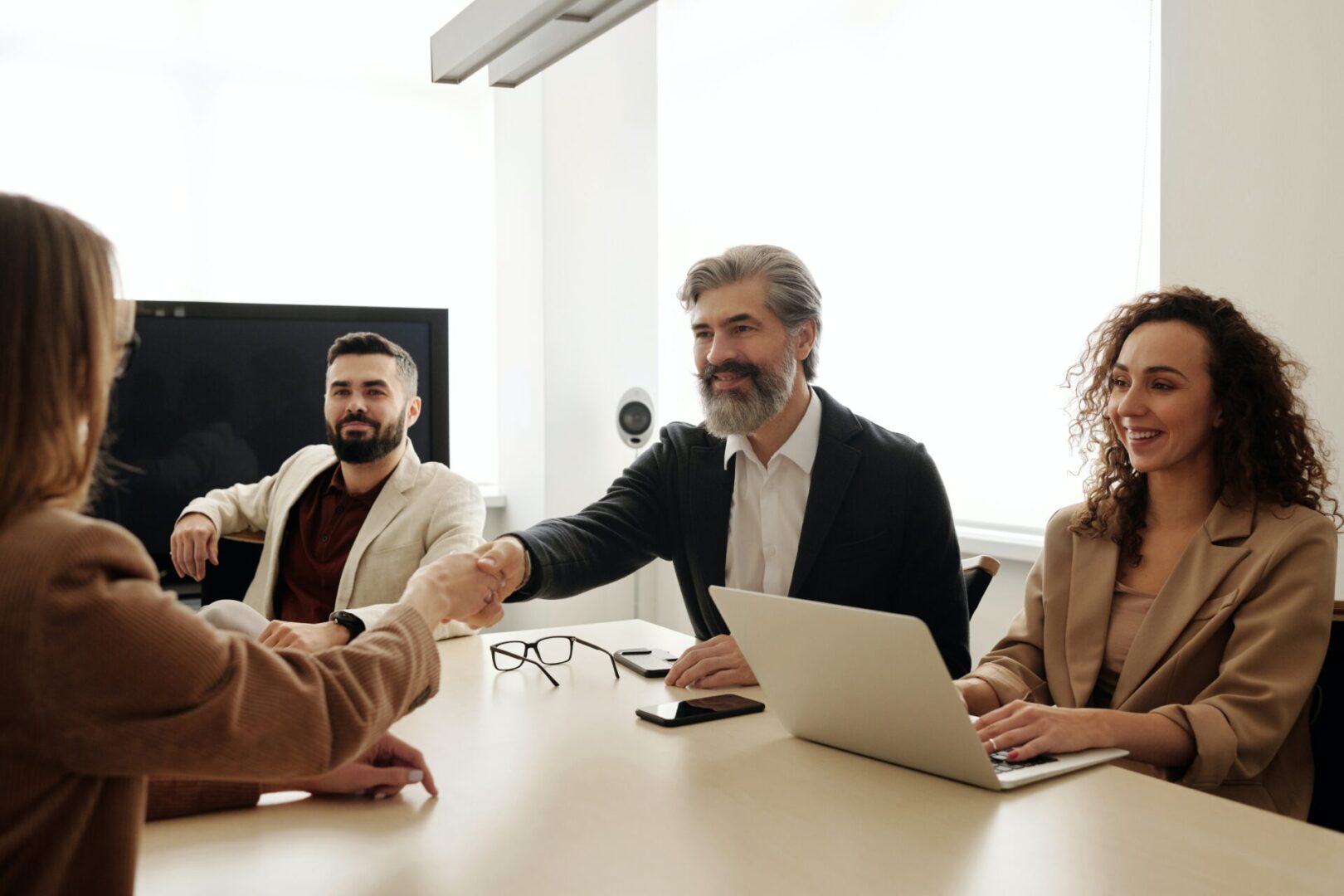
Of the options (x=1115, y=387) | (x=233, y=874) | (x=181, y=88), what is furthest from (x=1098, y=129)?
(x=181, y=88)

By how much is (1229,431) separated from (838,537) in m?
0.77

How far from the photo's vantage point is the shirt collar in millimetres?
2486

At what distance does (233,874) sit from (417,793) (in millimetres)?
286

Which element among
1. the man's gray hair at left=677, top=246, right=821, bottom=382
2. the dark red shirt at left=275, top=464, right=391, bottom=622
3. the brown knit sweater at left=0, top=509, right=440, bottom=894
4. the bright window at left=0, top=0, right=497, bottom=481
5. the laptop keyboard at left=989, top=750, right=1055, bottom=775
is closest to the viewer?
the brown knit sweater at left=0, top=509, right=440, bottom=894

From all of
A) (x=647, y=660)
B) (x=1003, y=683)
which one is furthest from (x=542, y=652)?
(x=1003, y=683)

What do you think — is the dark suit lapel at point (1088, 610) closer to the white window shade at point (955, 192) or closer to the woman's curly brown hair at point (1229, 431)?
the woman's curly brown hair at point (1229, 431)

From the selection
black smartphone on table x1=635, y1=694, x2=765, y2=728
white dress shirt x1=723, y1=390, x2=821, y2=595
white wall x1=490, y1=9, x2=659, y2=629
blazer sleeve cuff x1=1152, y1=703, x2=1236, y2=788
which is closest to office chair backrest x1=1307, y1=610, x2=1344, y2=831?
blazer sleeve cuff x1=1152, y1=703, x2=1236, y2=788

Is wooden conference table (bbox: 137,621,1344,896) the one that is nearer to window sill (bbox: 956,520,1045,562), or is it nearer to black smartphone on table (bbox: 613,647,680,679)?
black smartphone on table (bbox: 613,647,680,679)

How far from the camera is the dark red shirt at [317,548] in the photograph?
2.92 meters

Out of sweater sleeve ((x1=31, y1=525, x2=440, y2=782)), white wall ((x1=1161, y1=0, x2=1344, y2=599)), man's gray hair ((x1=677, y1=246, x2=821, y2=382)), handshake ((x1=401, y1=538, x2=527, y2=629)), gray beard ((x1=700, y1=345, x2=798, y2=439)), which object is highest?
white wall ((x1=1161, y1=0, x2=1344, y2=599))

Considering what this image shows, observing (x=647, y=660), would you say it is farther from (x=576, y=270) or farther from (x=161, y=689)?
(x=576, y=270)

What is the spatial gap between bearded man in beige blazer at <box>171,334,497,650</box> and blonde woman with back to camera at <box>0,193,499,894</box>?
5.74 feet

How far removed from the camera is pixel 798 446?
2.49 metres

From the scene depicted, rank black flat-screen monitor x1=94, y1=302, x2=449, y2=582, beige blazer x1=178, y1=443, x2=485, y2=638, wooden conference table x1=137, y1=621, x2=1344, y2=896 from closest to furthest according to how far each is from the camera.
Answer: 1. wooden conference table x1=137, y1=621, x2=1344, y2=896
2. beige blazer x1=178, y1=443, x2=485, y2=638
3. black flat-screen monitor x1=94, y1=302, x2=449, y2=582
